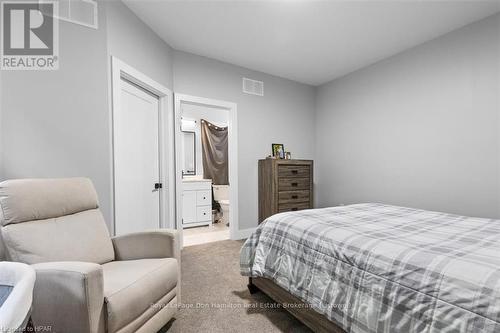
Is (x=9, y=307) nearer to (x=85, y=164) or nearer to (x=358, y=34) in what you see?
(x=85, y=164)

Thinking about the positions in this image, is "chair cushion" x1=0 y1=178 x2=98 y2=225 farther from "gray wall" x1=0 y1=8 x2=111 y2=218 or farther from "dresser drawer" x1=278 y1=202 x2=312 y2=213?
"dresser drawer" x1=278 y1=202 x2=312 y2=213

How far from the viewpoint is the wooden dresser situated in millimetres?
3408

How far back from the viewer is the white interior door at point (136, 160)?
208 cm

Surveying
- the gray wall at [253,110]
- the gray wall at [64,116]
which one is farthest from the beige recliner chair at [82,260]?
the gray wall at [253,110]

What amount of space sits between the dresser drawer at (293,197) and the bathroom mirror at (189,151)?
8.07ft

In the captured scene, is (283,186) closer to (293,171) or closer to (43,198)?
(293,171)

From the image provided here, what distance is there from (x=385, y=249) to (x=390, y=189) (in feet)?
7.90

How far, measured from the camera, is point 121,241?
1690 millimetres

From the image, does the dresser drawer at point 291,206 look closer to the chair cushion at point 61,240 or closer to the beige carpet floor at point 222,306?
the beige carpet floor at point 222,306

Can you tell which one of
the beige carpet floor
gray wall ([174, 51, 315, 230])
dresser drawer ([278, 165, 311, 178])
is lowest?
the beige carpet floor

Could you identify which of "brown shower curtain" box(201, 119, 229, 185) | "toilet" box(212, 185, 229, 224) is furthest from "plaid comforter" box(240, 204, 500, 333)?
"brown shower curtain" box(201, 119, 229, 185)

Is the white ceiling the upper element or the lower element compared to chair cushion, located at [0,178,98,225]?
upper

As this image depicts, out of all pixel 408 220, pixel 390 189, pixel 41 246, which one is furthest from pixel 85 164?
pixel 390 189

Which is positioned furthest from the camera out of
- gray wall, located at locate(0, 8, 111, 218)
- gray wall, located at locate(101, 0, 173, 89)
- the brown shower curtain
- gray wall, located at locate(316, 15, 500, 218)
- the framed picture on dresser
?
the brown shower curtain
